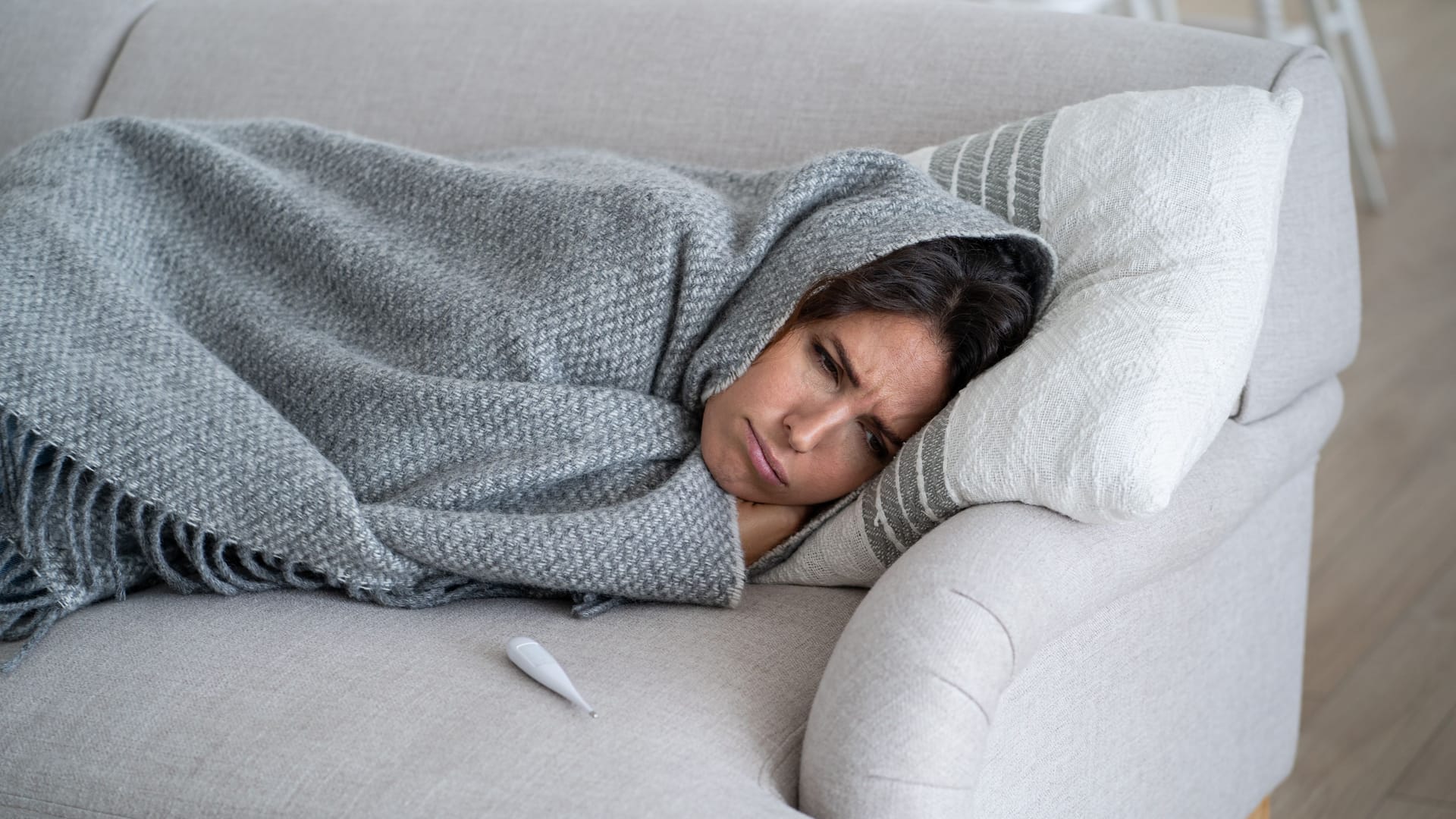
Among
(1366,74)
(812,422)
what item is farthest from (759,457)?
(1366,74)

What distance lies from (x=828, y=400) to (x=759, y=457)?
0.28ft

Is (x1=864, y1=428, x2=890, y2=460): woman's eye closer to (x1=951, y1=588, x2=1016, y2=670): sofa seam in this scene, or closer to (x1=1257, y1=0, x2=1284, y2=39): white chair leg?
(x1=951, y1=588, x2=1016, y2=670): sofa seam

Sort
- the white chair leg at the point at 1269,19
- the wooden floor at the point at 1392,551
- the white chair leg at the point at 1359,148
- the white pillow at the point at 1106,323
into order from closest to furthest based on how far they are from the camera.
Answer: the white pillow at the point at 1106,323, the wooden floor at the point at 1392,551, the white chair leg at the point at 1269,19, the white chair leg at the point at 1359,148

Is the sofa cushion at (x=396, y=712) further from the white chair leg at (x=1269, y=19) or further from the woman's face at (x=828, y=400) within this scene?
the white chair leg at (x=1269, y=19)

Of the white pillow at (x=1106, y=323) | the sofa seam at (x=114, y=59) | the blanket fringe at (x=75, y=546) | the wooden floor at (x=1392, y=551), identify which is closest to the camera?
the white pillow at (x=1106, y=323)

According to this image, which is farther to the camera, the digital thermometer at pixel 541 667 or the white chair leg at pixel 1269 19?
the white chair leg at pixel 1269 19

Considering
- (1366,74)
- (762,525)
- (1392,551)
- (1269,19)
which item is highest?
(762,525)

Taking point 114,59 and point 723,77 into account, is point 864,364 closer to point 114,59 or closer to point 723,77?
point 723,77

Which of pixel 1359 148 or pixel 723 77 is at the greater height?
pixel 723 77

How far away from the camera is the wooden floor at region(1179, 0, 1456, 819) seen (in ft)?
5.32

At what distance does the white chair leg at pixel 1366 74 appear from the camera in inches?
130

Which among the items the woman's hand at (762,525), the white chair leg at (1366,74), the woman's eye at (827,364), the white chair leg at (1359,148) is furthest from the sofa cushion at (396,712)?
the white chair leg at (1366,74)

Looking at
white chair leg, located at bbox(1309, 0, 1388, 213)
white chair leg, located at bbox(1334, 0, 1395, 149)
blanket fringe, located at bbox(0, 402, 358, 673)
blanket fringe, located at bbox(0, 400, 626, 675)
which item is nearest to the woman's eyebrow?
blanket fringe, located at bbox(0, 400, 626, 675)

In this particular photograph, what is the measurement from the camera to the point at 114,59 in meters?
A: 2.01
